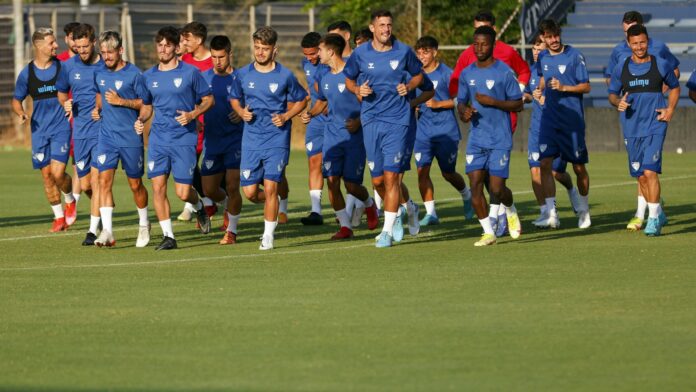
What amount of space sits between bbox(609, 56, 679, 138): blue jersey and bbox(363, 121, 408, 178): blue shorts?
8.72 ft

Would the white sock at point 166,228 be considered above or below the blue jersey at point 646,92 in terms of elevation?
below

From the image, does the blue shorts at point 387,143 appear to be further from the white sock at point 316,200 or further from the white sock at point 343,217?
the white sock at point 316,200

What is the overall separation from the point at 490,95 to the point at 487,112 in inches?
7.1

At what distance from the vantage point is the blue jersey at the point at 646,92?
647 inches

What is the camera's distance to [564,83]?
17.7m

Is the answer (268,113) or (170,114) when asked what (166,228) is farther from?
(268,113)

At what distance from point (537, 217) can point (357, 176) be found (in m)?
3.02

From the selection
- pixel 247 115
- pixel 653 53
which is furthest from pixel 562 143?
pixel 247 115

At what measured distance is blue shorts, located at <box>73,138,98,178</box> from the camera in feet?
56.2

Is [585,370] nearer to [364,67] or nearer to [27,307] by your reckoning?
[27,307]

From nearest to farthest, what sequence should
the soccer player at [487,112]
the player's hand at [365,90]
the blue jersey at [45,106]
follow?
the player's hand at [365,90], the soccer player at [487,112], the blue jersey at [45,106]

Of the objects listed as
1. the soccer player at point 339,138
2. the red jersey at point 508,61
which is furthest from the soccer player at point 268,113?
the red jersey at point 508,61

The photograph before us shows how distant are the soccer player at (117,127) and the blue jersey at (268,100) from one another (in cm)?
109

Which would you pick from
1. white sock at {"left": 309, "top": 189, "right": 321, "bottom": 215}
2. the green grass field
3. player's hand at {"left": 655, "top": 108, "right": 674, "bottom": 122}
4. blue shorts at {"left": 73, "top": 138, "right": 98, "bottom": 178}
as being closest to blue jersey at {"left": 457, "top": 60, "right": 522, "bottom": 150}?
the green grass field
